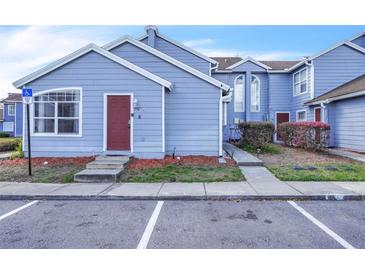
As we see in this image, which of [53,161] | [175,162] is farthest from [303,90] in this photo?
[53,161]

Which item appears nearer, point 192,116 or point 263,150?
point 192,116

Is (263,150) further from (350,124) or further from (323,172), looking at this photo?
(350,124)

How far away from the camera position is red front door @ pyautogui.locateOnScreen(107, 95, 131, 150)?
10539 millimetres

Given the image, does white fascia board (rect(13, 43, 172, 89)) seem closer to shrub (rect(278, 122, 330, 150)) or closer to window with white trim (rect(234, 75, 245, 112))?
shrub (rect(278, 122, 330, 150))

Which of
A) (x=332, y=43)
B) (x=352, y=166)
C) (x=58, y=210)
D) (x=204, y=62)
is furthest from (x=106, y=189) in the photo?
(x=332, y=43)

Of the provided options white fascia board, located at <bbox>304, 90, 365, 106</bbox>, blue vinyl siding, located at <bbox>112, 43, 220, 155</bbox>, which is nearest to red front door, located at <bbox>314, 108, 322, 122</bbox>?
white fascia board, located at <bbox>304, 90, 365, 106</bbox>

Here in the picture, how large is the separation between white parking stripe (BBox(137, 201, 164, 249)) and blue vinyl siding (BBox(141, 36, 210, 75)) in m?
12.2

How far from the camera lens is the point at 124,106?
10594 mm

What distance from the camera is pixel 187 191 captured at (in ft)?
20.8

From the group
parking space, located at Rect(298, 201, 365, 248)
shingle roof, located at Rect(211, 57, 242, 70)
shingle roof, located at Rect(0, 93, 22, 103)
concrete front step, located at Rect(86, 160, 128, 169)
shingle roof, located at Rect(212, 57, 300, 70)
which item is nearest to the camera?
parking space, located at Rect(298, 201, 365, 248)

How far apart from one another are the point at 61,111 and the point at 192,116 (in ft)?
17.7

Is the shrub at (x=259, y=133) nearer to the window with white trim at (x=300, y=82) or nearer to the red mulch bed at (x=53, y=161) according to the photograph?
the window with white trim at (x=300, y=82)
